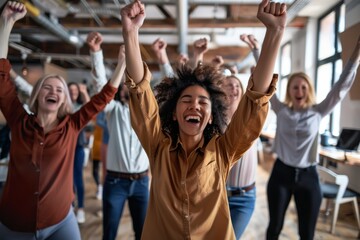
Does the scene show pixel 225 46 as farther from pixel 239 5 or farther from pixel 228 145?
pixel 228 145

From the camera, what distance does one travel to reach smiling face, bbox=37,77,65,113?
4.54 feet

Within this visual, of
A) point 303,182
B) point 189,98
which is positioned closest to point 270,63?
point 189,98

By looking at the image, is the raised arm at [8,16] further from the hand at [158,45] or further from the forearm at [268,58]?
the forearm at [268,58]

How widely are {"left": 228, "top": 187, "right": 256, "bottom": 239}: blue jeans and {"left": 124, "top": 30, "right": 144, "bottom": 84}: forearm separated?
42.5 inches

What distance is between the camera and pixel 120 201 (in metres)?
1.81

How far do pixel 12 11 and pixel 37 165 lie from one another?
709mm

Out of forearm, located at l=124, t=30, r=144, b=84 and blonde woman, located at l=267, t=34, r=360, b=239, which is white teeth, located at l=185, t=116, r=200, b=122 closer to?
forearm, located at l=124, t=30, r=144, b=84

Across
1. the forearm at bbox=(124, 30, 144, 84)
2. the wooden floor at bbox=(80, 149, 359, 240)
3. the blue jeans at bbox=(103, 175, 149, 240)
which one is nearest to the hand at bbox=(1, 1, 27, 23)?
the forearm at bbox=(124, 30, 144, 84)

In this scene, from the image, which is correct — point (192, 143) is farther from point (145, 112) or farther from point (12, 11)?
point (12, 11)

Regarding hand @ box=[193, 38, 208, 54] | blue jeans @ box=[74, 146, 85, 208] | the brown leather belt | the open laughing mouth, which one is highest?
hand @ box=[193, 38, 208, 54]

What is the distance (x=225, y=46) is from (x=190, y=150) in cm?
650

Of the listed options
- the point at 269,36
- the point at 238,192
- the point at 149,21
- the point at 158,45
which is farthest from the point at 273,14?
the point at 149,21

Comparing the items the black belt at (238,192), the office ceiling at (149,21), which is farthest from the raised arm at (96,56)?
the black belt at (238,192)

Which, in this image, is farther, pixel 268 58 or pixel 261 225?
pixel 261 225
